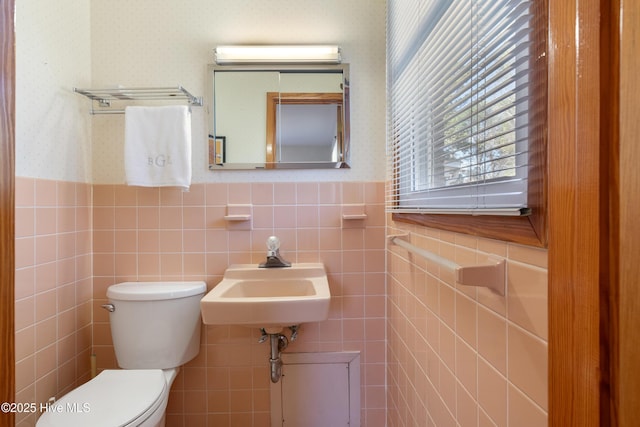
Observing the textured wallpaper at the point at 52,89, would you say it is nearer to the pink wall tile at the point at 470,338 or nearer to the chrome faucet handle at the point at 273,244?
the chrome faucet handle at the point at 273,244

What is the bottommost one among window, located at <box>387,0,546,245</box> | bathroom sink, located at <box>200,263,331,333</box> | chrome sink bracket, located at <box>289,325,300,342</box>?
chrome sink bracket, located at <box>289,325,300,342</box>

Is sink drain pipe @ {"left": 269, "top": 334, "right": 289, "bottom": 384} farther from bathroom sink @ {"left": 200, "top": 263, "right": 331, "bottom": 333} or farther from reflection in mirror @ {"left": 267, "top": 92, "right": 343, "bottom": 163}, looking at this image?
reflection in mirror @ {"left": 267, "top": 92, "right": 343, "bottom": 163}

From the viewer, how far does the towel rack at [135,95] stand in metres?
1.40

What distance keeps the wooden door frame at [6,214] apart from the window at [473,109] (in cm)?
81

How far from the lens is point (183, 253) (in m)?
1.51

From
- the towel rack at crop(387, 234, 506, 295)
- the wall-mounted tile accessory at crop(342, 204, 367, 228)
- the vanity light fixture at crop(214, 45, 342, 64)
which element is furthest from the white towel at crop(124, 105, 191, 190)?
the towel rack at crop(387, 234, 506, 295)

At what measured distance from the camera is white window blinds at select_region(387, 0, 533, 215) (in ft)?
1.79

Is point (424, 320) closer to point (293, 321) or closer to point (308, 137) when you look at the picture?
point (293, 321)

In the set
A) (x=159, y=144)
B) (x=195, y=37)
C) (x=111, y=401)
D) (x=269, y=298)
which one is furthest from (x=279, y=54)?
(x=111, y=401)

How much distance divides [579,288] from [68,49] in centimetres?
202

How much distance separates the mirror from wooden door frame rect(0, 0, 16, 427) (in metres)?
1.09

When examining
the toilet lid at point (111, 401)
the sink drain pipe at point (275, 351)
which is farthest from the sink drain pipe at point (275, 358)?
the toilet lid at point (111, 401)

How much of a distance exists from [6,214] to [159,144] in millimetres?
1121

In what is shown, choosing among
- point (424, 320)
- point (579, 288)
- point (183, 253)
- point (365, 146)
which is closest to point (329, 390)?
point (424, 320)
